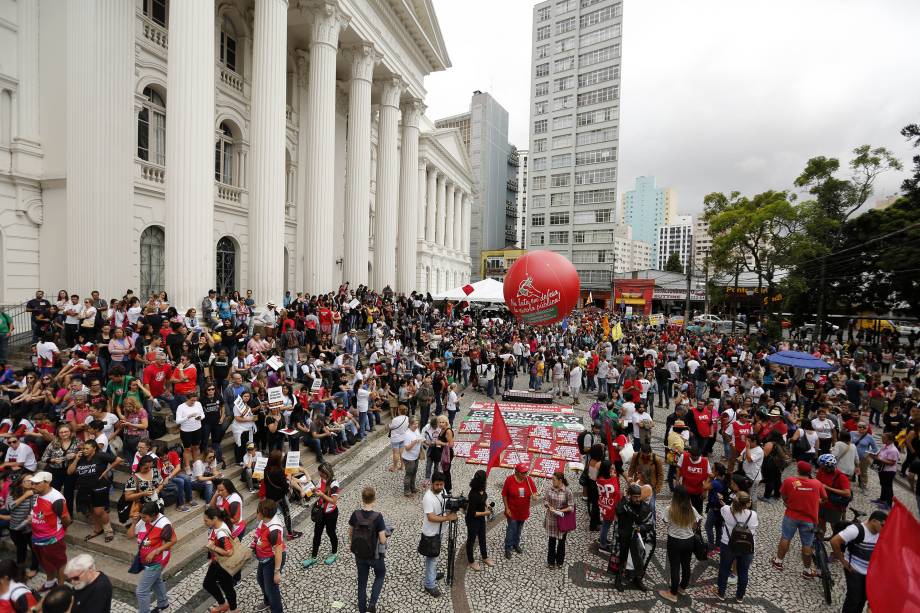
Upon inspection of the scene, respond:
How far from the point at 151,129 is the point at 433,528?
18960mm

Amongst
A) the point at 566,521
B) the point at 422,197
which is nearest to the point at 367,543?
the point at 566,521

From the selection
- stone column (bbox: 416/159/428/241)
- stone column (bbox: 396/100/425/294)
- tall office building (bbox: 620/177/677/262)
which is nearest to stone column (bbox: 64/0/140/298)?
stone column (bbox: 396/100/425/294)

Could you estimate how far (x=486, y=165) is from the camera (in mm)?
72188

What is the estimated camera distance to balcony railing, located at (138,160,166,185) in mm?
16594

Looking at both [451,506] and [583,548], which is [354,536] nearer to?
[451,506]

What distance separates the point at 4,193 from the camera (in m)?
14.3

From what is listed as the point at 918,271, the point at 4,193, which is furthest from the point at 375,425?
the point at 918,271

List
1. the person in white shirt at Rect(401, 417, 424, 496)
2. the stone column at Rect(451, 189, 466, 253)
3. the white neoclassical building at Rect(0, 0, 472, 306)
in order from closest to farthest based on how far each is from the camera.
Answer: the person in white shirt at Rect(401, 417, 424, 496) → the white neoclassical building at Rect(0, 0, 472, 306) → the stone column at Rect(451, 189, 466, 253)

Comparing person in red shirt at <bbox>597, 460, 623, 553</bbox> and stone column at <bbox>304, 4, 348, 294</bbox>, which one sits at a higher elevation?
stone column at <bbox>304, 4, 348, 294</bbox>

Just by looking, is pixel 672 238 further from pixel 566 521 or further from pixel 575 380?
pixel 566 521

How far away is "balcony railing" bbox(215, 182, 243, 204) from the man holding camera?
1855cm

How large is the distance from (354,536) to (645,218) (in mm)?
212151

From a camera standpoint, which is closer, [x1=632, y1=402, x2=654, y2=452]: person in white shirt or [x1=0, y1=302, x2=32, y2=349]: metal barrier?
[x1=632, y1=402, x2=654, y2=452]: person in white shirt

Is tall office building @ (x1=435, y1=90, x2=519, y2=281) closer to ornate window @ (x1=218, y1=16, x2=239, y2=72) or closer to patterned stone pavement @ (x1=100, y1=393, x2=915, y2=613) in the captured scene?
ornate window @ (x1=218, y1=16, x2=239, y2=72)
